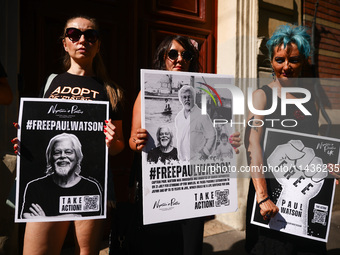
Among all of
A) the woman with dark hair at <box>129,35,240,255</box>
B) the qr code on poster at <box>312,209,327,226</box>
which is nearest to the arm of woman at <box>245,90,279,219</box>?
the woman with dark hair at <box>129,35,240,255</box>

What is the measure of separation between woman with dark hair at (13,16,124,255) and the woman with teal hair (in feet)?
2.85

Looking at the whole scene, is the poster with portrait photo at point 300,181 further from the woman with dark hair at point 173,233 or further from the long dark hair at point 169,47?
the long dark hair at point 169,47

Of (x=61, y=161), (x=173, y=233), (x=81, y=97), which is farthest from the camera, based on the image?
(x=173, y=233)

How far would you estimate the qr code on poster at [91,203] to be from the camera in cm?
146

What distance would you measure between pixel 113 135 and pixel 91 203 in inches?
15.3

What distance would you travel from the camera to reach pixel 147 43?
3.13 m

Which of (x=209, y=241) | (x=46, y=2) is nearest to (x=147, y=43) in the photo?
(x=46, y=2)

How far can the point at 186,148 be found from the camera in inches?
62.0

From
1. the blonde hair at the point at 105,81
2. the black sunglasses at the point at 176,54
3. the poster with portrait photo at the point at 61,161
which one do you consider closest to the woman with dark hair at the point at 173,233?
the black sunglasses at the point at 176,54

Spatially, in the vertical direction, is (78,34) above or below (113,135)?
above

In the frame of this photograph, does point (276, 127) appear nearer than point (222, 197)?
No

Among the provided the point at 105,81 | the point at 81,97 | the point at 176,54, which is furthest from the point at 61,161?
the point at 176,54

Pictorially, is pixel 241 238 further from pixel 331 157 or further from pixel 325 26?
pixel 325 26

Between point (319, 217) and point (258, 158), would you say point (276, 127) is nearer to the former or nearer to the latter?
point (258, 158)
